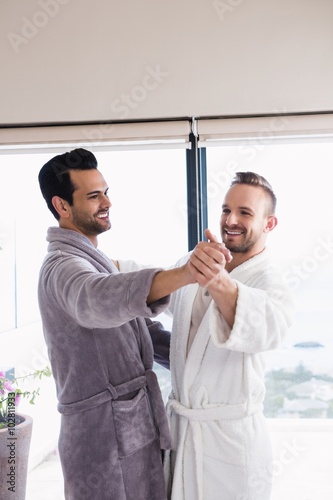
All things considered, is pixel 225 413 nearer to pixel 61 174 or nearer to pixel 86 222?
pixel 86 222

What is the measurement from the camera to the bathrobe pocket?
1.60 metres

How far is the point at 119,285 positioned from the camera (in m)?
1.34

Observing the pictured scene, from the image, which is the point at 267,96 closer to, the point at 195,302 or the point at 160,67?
the point at 160,67

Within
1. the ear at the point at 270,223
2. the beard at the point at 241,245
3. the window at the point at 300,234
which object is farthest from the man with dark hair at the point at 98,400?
the window at the point at 300,234

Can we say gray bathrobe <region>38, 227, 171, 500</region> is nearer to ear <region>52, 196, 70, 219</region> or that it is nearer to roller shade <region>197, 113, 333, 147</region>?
ear <region>52, 196, 70, 219</region>

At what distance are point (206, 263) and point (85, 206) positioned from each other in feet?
1.81

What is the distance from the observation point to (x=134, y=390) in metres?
1.66

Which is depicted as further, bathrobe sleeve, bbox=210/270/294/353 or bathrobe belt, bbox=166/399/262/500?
bathrobe belt, bbox=166/399/262/500

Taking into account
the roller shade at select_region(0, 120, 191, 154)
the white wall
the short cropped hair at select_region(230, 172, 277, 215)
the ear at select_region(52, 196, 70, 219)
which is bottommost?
the ear at select_region(52, 196, 70, 219)

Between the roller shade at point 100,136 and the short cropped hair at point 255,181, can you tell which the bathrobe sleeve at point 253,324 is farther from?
the roller shade at point 100,136

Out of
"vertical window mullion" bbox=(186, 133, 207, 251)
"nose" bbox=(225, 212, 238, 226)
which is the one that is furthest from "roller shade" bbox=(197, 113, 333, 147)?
"nose" bbox=(225, 212, 238, 226)

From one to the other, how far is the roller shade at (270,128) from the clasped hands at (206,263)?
3.87 ft

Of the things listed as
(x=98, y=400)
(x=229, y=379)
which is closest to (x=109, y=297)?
(x=98, y=400)

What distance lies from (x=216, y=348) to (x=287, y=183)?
4.08ft
